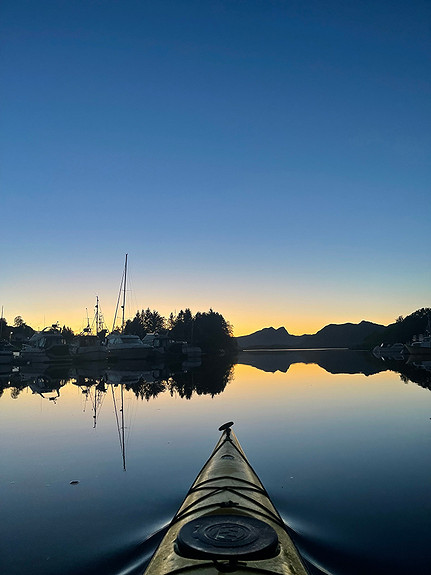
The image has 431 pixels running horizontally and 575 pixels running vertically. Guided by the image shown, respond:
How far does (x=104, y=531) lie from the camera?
23.4 feet

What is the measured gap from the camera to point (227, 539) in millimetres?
4426

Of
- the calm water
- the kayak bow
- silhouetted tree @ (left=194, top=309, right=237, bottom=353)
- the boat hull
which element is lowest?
the calm water

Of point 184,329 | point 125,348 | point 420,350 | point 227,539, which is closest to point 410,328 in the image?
point 420,350

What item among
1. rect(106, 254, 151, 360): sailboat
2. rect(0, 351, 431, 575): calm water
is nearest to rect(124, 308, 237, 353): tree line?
rect(106, 254, 151, 360): sailboat

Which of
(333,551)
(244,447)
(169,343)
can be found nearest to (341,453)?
(244,447)

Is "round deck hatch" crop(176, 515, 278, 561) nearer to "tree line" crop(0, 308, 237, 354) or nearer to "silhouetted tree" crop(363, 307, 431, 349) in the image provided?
"tree line" crop(0, 308, 237, 354)

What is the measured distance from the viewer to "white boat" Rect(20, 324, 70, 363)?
56656mm

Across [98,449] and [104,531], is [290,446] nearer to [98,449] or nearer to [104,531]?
[98,449]

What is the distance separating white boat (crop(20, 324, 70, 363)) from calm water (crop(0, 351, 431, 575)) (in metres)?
36.1

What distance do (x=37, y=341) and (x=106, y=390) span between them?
36.1 metres

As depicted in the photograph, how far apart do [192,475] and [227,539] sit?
6.20 metres

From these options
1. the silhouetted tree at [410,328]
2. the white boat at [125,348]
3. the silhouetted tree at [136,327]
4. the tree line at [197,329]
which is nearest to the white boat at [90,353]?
the white boat at [125,348]

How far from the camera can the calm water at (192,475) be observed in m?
6.38

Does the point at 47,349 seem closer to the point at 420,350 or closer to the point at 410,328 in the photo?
the point at 420,350
